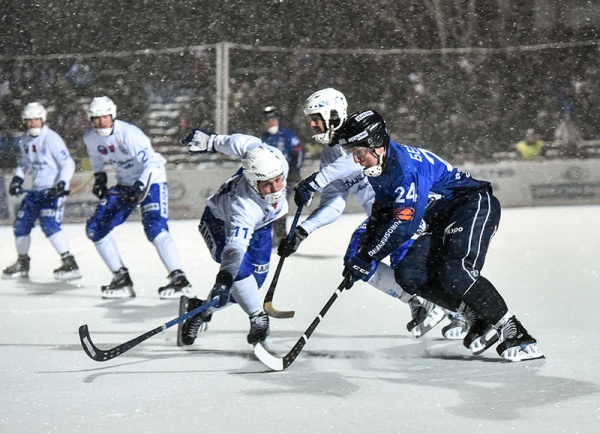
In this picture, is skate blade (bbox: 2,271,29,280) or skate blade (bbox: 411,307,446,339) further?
skate blade (bbox: 2,271,29,280)

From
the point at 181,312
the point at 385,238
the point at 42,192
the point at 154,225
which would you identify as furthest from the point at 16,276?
the point at 385,238

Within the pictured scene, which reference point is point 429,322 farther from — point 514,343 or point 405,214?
point 405,214

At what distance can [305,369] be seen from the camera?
13.6ft

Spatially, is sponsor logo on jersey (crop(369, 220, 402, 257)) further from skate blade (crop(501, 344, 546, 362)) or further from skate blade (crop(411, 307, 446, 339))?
skate blade (crop(411, 307, 446, 339))

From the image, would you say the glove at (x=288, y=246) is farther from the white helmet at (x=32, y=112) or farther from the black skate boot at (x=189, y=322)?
the white helmet at (x=32, y=112)

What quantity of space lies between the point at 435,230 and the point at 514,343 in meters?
0.57

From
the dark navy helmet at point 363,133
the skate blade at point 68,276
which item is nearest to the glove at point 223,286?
the dark navy helmet at point 363,133

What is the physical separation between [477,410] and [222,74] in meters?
9.15

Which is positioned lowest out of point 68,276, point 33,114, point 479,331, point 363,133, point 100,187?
point 68,276

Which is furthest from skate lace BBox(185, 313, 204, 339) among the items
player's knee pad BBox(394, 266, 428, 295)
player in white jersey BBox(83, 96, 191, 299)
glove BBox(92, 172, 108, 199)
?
glove BBox(92, 172, 108, 199)

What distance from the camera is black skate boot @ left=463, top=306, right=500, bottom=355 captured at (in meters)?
4.16

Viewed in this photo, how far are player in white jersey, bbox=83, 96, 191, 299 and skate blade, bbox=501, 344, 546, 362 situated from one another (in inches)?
108

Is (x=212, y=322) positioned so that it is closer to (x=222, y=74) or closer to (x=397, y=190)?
(x=397, y=190)

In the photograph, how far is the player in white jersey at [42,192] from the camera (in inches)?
296
